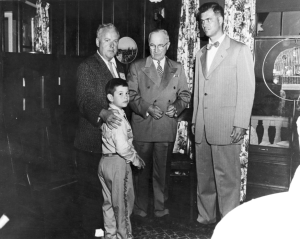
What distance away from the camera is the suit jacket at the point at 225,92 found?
2498 millimetres

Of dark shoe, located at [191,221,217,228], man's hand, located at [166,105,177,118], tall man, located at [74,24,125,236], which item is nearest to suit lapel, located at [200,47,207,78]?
man's hand, located at [166,105,177,118]

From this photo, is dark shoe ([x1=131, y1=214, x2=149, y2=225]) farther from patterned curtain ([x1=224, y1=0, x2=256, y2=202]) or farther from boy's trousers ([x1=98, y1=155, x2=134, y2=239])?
patterned curtain ([x1=224, y1=0, x2=256, y2=202])

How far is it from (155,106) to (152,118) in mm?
119

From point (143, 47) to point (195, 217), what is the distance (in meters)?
2.84

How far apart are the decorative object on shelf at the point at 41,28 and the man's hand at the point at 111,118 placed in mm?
2472

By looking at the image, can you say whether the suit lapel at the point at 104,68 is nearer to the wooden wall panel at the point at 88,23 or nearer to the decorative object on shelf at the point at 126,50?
the wooden wall panel at the point at 88,23

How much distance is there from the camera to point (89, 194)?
322cm

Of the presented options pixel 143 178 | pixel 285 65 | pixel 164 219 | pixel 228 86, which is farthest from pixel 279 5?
pixel 164 219

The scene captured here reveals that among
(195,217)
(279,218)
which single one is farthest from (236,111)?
(279,218)

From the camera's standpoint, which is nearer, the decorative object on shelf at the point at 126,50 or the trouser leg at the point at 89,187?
the trouser leg at the point at 89,187

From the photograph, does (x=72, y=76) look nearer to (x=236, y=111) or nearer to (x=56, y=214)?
(x=56, y=214)

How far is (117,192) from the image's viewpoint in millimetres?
2193

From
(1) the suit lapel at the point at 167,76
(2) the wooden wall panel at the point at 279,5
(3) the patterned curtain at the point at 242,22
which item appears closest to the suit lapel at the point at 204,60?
(1) the suit lapel at the point at 167,76

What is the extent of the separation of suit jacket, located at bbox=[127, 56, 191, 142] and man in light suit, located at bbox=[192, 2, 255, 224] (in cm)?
22
